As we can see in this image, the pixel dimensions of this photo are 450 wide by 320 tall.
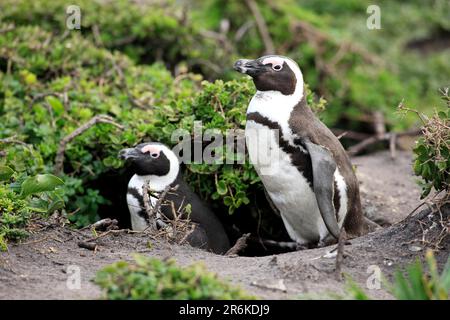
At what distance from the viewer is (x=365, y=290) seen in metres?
4.44

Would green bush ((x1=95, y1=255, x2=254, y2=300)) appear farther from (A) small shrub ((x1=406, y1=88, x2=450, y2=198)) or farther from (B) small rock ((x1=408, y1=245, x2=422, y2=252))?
(A) small shrub ((x1=406, y1=88, x2=450, y2=198))

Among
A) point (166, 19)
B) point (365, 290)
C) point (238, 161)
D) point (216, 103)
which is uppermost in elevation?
point (166, 19)

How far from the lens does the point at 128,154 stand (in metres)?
6.07

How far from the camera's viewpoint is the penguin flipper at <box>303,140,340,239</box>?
5.38 meters

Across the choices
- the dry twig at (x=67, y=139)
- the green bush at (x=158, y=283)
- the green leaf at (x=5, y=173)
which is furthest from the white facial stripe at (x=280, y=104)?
the green bush at (x=158, y=283)

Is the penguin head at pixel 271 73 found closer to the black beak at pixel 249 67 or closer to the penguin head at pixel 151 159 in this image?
the black beak at pixel 249 67

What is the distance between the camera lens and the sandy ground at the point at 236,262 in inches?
173

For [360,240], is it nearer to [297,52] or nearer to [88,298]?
[88,298]

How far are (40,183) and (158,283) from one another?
5.82ft

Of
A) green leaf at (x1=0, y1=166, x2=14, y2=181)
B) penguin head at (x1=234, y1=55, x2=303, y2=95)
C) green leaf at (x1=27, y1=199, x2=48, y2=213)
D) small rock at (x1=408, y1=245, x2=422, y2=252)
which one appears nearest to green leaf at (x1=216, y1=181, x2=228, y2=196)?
penguin head at (x1=234, y1=55, x2=303, y2=95)

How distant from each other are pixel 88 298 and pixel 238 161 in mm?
2257

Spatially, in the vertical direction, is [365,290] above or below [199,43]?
below

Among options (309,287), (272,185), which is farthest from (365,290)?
(272,185)

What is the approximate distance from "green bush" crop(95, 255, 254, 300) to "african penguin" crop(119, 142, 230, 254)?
1.97 metres
